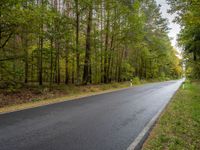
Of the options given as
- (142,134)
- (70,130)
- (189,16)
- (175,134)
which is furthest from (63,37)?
(175,134)

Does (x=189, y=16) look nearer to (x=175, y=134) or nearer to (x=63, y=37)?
(x=175, y=134)

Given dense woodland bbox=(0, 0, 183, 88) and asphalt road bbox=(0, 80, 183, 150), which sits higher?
dense woodland bbox=(0, 0, 183, 88)

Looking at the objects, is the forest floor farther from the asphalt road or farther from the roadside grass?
the roadside grass

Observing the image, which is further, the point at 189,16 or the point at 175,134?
the point at 189,16

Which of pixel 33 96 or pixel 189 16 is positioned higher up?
pixel 189 16

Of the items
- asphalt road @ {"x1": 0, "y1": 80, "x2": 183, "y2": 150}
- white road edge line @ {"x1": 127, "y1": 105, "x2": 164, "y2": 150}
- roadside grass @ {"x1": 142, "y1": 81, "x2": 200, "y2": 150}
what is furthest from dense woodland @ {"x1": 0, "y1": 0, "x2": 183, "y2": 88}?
roadside grass @ {"x1": 142, "y1": 81, "x2": 200, "y2": 150}

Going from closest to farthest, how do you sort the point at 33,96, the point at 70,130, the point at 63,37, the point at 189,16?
the point at 70,130, the point at 189,16, the point at 33,96, the point at 63,37

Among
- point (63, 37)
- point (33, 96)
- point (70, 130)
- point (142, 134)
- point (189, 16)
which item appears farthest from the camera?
point (63, 37)

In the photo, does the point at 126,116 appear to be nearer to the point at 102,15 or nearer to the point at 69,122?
the point at 69,122

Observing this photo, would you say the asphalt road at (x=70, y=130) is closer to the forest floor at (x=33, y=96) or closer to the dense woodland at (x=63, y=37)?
the forest floor at (x=33, y=96)

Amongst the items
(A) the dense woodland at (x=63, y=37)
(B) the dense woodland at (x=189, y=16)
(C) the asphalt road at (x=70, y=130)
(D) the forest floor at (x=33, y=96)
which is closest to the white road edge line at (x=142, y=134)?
(C) the asphalt road at (x=70, y=130)

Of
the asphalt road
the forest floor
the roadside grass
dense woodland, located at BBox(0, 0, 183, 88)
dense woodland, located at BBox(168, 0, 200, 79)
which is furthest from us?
dense woodland, located at BBox(0, 0, 183, 88)

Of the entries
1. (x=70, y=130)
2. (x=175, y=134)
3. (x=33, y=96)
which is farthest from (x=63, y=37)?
(x=175, y=134)

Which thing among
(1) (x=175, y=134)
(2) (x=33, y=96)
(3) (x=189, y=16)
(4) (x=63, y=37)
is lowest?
(1) (x=175, y=134)
